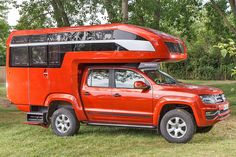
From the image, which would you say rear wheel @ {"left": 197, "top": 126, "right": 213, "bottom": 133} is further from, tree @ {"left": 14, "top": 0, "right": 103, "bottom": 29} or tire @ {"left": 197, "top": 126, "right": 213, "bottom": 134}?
tree @ {"left": 14, "top": 0, "right": 103, "bottom": 29}

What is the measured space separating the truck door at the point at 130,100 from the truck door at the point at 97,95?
18cm

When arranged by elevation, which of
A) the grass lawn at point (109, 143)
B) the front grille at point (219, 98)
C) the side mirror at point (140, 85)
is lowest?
the grass lawn at point (109, 143)

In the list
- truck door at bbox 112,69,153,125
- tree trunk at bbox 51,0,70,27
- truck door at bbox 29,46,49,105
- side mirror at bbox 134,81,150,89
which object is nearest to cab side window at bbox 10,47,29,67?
truck door at bbox 29,46,49,105

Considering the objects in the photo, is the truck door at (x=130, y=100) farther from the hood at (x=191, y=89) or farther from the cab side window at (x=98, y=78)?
the hood at (x=191, y=89)

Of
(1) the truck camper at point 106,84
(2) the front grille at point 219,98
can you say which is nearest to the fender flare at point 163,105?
(1) the truck camper at point 106,84

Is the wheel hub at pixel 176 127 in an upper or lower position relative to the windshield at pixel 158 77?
lower

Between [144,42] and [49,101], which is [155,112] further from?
[49,101]

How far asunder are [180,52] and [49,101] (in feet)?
11.2

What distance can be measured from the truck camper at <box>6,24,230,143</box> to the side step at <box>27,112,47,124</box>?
25mm

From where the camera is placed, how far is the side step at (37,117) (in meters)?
11.7

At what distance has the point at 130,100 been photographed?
10.6m

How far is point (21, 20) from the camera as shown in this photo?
2406 centimetres

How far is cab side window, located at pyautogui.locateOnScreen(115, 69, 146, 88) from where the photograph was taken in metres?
10.7

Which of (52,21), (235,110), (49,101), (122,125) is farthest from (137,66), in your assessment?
(52,21)
